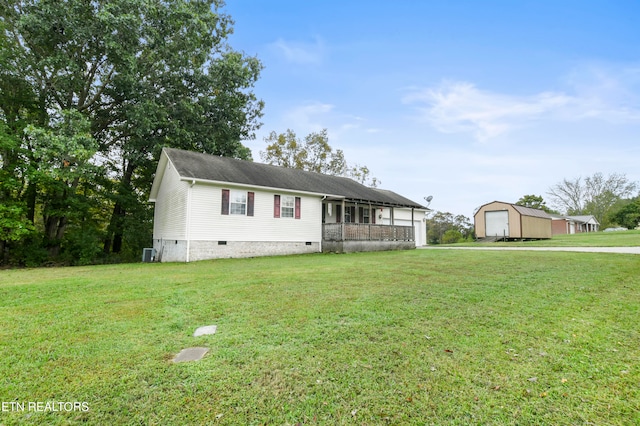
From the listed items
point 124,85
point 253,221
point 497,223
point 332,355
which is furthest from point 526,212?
point 124,85

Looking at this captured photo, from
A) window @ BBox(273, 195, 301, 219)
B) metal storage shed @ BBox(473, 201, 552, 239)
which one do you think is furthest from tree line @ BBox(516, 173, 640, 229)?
window @ BBox(273, 195, 301, 219)

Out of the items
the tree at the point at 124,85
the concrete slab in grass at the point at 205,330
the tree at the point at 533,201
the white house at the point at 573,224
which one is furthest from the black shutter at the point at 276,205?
the tree at the point at 533,201

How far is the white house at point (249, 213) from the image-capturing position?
1365 cm

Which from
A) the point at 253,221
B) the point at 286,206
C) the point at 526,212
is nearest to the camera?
the point at 253,221

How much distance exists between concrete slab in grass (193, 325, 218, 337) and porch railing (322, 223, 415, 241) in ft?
40.7

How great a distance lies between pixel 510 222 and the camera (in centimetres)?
2727

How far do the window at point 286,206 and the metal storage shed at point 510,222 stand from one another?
821 inches

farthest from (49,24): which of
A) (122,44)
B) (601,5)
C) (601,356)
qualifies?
(601,5)

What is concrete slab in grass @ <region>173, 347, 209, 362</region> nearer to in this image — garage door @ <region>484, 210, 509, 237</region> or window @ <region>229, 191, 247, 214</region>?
window @ <region>229, 191, 247, 214</region>

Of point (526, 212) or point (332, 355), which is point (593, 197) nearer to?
point (526, 212)

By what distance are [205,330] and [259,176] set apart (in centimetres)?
1265

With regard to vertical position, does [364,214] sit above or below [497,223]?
above

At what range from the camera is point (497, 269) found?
8.73 metres

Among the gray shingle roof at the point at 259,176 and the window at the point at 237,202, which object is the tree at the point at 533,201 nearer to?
the gray shingle roof at the point at 259,176
